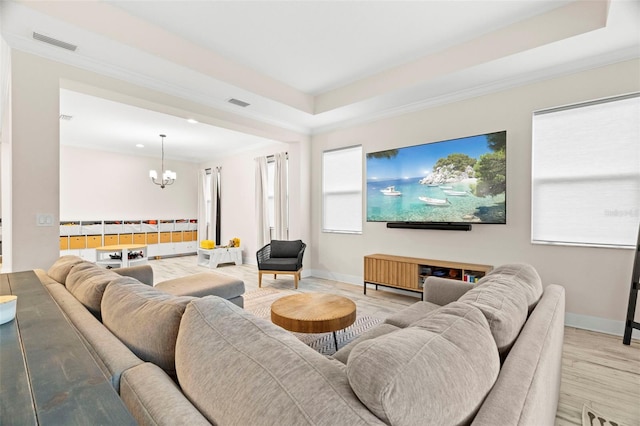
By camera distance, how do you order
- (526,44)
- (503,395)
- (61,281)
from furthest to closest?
(526,44) → (61,281) → (503,395)

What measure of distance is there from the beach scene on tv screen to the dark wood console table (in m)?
3.71

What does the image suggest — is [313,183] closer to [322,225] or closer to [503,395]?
[322,225]

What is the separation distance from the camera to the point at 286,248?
5.07 meters

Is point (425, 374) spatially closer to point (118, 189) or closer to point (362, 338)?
point (362, 338)

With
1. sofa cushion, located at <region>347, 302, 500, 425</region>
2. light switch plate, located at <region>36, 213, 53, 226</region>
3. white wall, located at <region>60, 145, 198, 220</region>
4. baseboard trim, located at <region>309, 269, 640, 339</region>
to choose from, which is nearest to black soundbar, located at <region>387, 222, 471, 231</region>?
baseboard trim, located at <region>309, 269, 640, 339</region>

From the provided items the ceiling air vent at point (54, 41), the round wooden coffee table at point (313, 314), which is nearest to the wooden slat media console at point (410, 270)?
the round wooden coffee table at point (313, 314)

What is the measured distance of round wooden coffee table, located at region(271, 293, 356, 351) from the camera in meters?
2.21

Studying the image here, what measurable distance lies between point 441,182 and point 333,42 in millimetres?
2118

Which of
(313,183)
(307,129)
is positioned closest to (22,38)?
(307,129)

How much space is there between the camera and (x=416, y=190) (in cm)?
404

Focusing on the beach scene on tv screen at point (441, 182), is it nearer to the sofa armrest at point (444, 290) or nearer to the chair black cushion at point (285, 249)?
the chair black cushion at point (285, 249)

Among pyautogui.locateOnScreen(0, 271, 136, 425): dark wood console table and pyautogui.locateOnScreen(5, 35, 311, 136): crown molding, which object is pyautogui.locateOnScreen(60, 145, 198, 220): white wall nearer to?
pyautogui.locateOnScreen(5, 35, 311, 136): crown molding

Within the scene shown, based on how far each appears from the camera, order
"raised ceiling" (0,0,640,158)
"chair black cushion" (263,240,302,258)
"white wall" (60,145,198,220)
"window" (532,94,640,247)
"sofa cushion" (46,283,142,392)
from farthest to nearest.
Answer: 1. "white wall" (60,145,198,220)
2. "chair black cushion" (263,240,302,258)
3. "window" (532,94,640,247)
4. "raised ceiling" (0,0,640,158)
5. "sofa cushion" (46,283,142,392)

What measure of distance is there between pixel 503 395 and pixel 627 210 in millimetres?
3264
